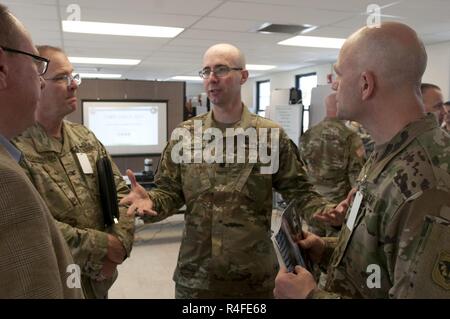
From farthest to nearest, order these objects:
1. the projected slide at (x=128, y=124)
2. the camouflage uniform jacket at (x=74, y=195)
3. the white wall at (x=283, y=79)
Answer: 1. the white wall at (x=283, y=79)
2. the projected slide at (x=128, y=124)
3. the camouflage uniform jacket at (x=74, y=195)

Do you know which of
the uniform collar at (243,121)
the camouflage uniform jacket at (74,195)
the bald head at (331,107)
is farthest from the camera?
the bald head at (331,107)

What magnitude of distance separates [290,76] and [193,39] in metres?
5.13

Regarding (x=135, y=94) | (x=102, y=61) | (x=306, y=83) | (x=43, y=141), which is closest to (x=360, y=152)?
(x=43, y=141)

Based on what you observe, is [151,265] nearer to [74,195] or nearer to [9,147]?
[74,195]

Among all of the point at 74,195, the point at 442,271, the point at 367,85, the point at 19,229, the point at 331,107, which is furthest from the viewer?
the point at 331,107

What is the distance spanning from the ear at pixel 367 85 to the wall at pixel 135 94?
4.80 metres

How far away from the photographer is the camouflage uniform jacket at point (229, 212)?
1.83 meters

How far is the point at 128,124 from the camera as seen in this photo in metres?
5.54

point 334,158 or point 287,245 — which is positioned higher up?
point 334,158

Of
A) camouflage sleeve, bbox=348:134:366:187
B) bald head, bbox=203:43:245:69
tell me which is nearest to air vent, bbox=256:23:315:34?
camouflage sleeve, bbox=348:134:366:187

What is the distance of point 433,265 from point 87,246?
125 centimetres

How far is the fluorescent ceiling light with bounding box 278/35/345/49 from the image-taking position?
18.9 ft

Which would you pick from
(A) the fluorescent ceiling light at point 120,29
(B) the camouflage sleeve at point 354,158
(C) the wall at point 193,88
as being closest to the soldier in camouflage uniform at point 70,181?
(B) the camouflage sleeve at point 354,158

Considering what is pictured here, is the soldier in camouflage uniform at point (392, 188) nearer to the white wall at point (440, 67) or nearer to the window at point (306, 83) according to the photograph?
the white wall at point (440, 67)
